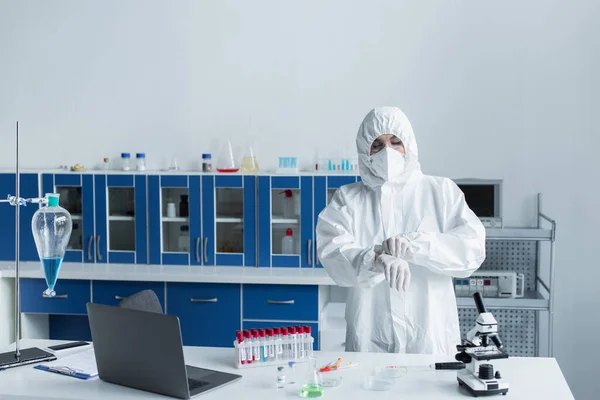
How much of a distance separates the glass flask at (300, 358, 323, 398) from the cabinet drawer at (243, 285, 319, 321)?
5.44ft

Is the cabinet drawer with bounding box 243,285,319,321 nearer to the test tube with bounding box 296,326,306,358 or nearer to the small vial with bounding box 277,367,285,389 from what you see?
the test tube with bounding box 296,326,306,358

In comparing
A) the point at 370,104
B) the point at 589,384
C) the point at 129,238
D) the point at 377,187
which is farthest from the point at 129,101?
the point at 589,384

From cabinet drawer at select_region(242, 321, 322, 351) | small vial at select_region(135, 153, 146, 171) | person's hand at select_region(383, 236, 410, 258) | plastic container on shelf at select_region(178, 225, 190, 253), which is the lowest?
cabinet drawer at select_region(242, 321, 322, 351)

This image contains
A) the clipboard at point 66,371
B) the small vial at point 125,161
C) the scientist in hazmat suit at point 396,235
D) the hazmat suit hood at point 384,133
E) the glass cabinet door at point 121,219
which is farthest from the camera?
the small vial at point 125,161

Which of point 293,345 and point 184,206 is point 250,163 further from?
point 293,345

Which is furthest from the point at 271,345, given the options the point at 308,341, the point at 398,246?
the point at 398,246

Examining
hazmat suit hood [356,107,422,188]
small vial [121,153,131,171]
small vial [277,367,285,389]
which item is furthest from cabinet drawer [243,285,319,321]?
small vial [277,367,285,389]

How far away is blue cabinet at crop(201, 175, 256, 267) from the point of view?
4168 millimetres

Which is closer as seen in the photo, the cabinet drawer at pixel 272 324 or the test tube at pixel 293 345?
the test tube at pixel 293 345

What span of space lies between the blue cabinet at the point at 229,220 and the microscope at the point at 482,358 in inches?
83.0

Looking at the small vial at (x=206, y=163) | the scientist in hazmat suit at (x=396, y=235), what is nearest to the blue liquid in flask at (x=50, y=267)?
the scientist in hazmat suit at (x=396, y=235)

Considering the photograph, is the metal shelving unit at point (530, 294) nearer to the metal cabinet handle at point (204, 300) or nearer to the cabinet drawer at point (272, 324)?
the cabinet drawer at point (272, 324)

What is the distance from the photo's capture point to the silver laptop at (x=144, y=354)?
2059 millimetres

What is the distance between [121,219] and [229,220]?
652mm
